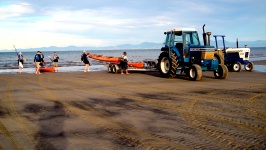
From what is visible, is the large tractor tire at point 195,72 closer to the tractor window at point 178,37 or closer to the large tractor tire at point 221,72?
the large tractor tire at point 221,72

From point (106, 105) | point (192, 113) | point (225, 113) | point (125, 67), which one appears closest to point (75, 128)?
point (106, 105)

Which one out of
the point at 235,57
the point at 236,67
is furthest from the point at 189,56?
the point at 235,57

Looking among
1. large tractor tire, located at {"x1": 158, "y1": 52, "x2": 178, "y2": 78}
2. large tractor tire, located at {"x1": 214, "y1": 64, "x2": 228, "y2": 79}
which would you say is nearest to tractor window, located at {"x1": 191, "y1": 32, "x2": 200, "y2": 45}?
large tractor tire, located at {"x1": 158, "y1": 52, "x2": 178, "y2": 78}

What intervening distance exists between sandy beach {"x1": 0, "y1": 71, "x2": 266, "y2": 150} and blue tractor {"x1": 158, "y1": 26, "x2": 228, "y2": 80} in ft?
13.9

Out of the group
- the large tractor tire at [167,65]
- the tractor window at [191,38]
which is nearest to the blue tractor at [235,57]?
the tractor window at [191,38]

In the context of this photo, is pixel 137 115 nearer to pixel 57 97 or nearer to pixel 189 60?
pixel 57 97

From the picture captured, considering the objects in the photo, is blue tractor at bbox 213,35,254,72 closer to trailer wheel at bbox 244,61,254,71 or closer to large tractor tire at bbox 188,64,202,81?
trailer wheel at bbox 244,61,254,71

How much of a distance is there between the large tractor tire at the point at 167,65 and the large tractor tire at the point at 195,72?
0.92 meters

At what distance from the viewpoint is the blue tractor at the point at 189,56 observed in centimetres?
1277

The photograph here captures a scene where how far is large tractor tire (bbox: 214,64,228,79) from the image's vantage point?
13308mm

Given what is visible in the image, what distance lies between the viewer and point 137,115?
20.2 ft

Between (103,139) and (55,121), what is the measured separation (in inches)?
61.8

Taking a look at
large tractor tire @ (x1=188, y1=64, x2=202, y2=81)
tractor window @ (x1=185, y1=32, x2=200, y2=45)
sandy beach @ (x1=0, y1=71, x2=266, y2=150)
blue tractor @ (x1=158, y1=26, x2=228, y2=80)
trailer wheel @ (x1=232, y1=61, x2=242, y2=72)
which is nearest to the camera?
sandy beach @ (x1=0, y1=71, x2=266, y2=150)

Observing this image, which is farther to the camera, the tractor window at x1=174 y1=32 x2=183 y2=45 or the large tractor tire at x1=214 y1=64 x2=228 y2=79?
the tractor window at x1=174 y1=32 x2=183 y2=45
